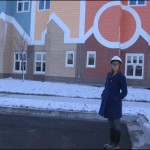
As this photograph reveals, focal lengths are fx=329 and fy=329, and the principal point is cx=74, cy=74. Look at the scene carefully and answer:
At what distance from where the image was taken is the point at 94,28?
25109mm

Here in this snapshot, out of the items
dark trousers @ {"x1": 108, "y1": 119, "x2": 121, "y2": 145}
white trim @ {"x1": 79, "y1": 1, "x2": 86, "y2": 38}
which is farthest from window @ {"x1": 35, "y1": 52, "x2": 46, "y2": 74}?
dark trousers @ {"x1": 108, "y1": 119, "x2": 121, "y2": 145}

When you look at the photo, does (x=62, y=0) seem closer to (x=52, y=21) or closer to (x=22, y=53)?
(x=52, y=21)

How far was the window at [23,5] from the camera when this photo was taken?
29.4 metres

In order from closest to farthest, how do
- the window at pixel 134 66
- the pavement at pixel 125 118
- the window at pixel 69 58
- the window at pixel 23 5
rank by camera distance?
1. the pavement at pixel 125 118
2. the window at pixel 134 66
3. the window at pixel 69 58
4. the window at pixel 23 5

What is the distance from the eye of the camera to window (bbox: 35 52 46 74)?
2827 centimetres

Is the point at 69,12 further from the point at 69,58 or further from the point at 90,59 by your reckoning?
the point at 90,59

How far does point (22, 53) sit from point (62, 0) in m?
5.62

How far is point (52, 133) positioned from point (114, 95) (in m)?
2.37

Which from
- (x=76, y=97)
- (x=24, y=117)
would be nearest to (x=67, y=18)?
(x=76, y=97)

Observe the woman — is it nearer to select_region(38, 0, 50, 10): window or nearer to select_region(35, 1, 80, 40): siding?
→ select_region(35, 1, 80, 40): siding

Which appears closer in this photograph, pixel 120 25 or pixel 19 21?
pixel 120 25

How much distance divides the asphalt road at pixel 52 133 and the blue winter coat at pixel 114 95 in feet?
2.85

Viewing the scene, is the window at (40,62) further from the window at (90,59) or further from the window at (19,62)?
the window at (90,59)

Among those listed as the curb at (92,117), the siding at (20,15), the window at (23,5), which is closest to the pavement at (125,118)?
the curb at (92,117)
